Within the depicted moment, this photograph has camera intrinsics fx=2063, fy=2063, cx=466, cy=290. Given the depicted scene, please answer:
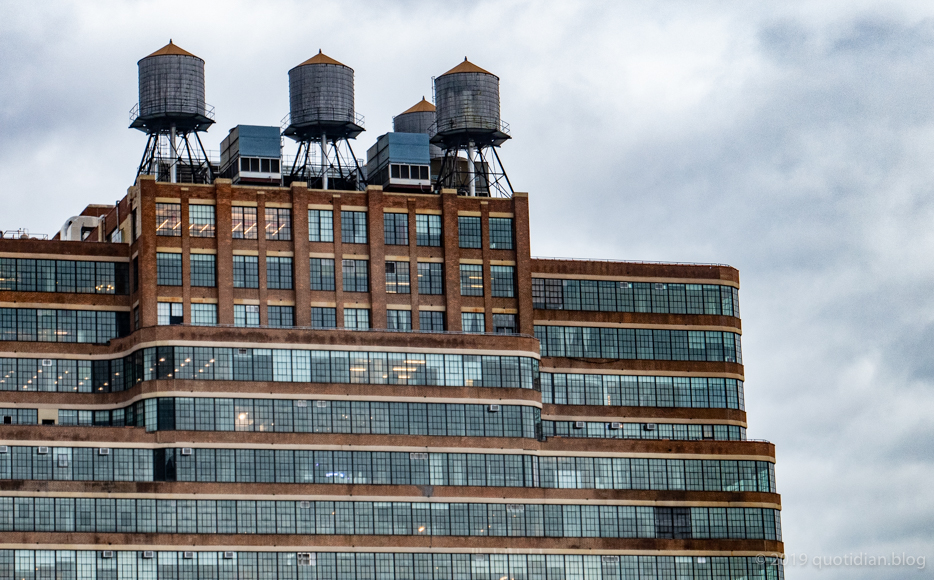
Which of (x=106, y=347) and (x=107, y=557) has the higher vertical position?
(x=106, y=347)

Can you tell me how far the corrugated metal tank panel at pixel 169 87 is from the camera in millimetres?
175250

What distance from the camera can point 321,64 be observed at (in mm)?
177125

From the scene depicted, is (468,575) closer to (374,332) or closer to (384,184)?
(374,332)

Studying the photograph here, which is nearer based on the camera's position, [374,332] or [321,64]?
[374,332]

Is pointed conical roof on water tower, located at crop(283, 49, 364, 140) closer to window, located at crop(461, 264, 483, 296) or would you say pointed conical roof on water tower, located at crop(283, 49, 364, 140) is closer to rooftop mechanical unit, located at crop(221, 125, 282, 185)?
rooftop mechanical unit, located at crop(221, 125, 282, 185)

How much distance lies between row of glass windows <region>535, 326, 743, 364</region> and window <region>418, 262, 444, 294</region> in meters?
9.51

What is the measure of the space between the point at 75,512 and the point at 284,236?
28958 millimetres

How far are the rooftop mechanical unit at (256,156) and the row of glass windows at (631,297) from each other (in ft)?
79.0

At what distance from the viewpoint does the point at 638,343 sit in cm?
17688

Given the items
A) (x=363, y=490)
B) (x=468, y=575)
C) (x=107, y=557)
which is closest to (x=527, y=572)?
(x=468, y=575)

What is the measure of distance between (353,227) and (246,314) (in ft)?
39.2

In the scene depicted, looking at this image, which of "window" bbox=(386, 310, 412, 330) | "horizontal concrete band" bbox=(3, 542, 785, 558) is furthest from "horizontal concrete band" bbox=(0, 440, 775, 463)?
"window" bbox=(386, 310, 412, 330)

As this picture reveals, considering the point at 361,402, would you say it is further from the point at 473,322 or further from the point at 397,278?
the point at 473,322

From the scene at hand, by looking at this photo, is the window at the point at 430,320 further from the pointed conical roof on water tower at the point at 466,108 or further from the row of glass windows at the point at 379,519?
the pointed conical roof on water tower at the point at 466,108
